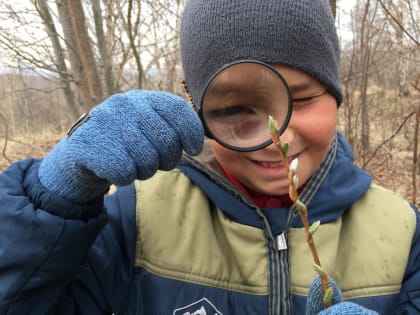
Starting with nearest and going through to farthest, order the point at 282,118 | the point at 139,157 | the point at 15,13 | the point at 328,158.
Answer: the point at 139,157
the point at 282,118
the point at 328,158
the point at 15,13

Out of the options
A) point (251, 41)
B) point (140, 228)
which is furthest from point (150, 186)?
point (251, 41)

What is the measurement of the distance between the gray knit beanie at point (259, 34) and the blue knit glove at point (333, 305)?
2.35ft

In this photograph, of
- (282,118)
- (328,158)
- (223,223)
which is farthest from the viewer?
(328,158)

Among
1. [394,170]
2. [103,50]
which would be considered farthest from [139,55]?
[394,170]

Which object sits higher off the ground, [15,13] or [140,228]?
[15,13]

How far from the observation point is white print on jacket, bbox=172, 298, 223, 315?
1347 mm

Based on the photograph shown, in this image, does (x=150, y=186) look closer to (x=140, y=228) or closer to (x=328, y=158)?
(x=140, y=228)

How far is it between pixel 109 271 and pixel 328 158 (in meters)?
0.93

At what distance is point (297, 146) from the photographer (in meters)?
1.35

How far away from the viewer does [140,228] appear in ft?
4.58

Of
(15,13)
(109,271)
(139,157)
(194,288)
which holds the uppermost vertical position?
(15,13)

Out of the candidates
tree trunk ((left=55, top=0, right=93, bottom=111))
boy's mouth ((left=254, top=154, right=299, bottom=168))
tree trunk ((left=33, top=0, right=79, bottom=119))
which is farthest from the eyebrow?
tree trunk ((left=33, top=0, right=79, bottom=119))

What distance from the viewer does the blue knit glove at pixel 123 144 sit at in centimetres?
100

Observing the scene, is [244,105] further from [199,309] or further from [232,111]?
[199,309]
